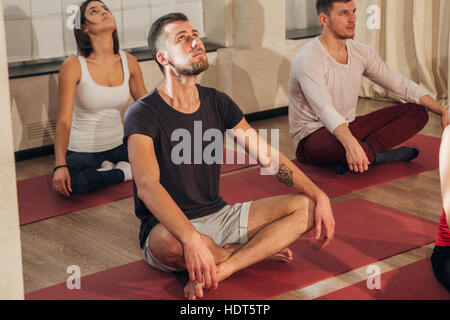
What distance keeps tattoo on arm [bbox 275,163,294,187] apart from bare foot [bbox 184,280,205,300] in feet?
1.60

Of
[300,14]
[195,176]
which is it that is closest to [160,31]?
[195,176]

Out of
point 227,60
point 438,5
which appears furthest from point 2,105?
point 438,5

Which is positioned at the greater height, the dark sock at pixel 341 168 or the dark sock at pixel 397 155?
the dark sock at pixel 397 155

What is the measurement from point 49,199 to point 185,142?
4.18 ft

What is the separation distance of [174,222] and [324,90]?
1543 mm

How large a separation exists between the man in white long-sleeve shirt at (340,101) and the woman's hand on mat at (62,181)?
1209mm

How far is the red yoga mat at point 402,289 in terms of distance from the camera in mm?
2215

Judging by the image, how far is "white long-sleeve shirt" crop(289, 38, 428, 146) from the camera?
3416 mm

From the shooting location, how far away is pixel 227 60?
15.3 ft

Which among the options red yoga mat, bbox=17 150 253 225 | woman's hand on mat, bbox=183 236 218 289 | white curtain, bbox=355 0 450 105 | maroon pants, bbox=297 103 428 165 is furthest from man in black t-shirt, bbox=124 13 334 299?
white curtain, bbox=355 0 450 105

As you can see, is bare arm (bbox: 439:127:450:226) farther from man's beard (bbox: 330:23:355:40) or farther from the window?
the window

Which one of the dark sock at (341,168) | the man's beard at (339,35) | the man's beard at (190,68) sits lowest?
the dark sock at (341,168)

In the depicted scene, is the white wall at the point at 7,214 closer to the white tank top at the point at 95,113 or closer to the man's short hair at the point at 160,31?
the man's short hair at the point at 160,31

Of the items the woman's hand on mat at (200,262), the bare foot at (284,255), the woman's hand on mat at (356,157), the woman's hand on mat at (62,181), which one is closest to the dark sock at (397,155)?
the woman's hand on mat at (356,157)
